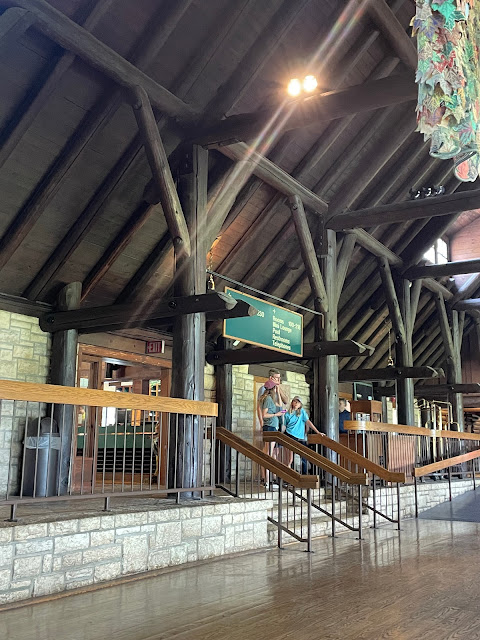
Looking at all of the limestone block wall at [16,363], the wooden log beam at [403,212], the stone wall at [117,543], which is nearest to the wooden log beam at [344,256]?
the wooden log beam at [403,212]

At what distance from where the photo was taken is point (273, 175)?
9.86m

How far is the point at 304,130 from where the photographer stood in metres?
9.94

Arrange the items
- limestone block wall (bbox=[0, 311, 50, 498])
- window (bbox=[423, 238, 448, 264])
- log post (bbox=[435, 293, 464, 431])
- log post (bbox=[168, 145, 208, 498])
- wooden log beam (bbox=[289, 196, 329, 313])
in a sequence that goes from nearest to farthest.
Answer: log post (bbox=[168, 145, 208, 498]) → limestone block wall (bbox=[0, 311, 50, 498]) → wooden log beam (bbox=[289, 196, 329, 313]) → log post (bbox=[435, 293, 464, 431]) → window (bbox=[423, 238, 448, 264])

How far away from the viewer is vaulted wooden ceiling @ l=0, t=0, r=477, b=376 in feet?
23.9

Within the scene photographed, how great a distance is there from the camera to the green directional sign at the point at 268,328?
9062 mm

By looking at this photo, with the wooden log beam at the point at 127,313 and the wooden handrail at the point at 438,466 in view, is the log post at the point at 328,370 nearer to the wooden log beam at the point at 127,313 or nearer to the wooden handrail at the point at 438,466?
the wooden handrail at the point at 438,466

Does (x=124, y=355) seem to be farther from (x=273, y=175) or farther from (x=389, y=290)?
(x=389, y=290)

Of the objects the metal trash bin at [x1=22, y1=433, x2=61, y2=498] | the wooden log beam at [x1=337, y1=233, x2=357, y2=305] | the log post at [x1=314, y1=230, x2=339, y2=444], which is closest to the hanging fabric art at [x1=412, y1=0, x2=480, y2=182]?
the metal trash bin at [x1=22, y1=433, x2=61, y2=498]

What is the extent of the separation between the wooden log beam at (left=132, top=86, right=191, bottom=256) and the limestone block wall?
252 centimetres

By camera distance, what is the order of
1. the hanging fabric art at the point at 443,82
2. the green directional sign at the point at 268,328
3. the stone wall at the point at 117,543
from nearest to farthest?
the hanging fabric art at the point at 443,82, the stone wall at the point at 117,543, the green directional sign at the point at 268,328

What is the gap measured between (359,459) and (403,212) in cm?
435

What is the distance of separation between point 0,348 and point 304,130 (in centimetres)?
540

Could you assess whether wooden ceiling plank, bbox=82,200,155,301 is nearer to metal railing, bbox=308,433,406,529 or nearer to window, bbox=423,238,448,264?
metal railing, bbox=308,433,406,529

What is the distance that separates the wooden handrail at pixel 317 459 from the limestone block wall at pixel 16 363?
125 inches
